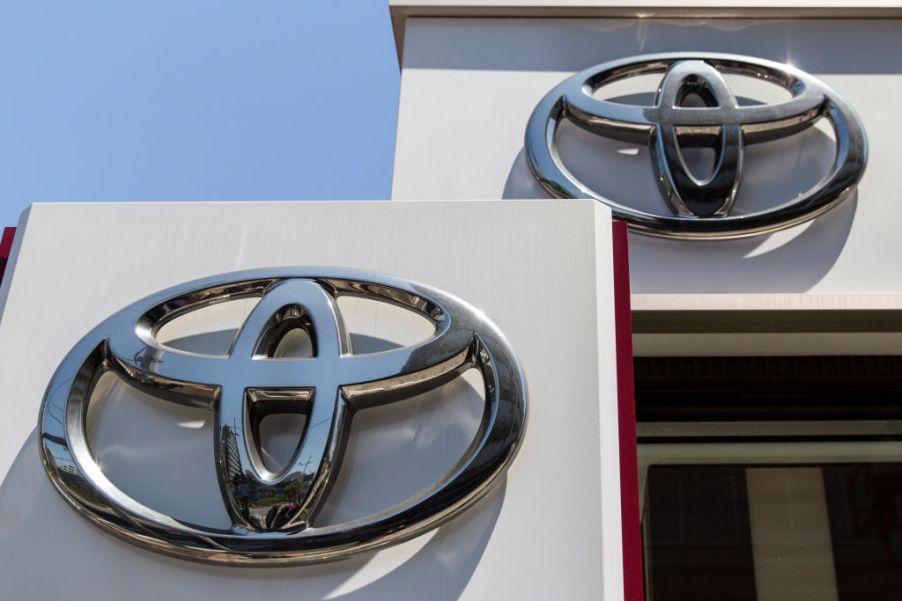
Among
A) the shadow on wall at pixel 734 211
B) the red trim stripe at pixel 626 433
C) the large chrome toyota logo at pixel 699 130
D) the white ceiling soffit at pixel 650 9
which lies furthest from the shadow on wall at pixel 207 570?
the white ceiling soffit at pixel 650 9

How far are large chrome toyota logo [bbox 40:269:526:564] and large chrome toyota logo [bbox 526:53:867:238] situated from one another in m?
1.49

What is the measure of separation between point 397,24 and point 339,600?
3.14 m

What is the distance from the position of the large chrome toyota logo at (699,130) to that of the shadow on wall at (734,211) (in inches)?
2.2

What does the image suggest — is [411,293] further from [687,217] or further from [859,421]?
[859,421]

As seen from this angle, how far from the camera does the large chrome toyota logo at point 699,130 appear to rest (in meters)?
3.75

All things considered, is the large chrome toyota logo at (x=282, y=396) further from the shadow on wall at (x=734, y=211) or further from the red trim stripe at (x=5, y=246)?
the shadow on wall at (x=734, y=211)

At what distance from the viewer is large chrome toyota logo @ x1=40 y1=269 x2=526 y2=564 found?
2.28 metres

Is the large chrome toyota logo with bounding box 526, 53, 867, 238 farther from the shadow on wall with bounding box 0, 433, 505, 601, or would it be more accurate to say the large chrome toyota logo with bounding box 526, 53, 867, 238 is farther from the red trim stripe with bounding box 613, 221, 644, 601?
the shadow on wall with bounding box 0, 433, 505, 601

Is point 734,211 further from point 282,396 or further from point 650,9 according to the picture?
point 282,396

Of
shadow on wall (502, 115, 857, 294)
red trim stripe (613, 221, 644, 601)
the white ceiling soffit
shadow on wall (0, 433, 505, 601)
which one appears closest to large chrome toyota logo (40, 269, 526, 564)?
shadow on wall (0, 433, 505, 601)

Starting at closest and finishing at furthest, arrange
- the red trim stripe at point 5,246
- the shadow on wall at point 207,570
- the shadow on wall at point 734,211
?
the shadow on wall at point 207,570 < the red trim stripe at point 5,246 < the shadow on wall at point 734,211

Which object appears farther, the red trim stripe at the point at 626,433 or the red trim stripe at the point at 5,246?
the red trim stripe at the point at 5,246

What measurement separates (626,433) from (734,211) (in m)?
1.66

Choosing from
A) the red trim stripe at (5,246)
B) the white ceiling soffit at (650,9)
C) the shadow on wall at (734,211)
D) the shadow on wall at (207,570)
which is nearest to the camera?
the shadow on wall at (207,570)
